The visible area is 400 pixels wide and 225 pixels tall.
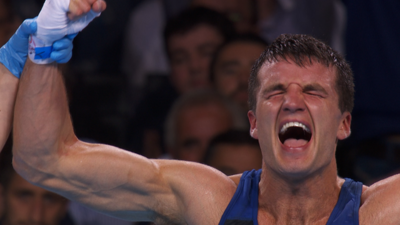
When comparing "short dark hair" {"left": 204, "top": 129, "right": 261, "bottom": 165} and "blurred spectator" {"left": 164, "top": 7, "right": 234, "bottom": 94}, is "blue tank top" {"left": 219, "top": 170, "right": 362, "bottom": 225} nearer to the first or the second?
"short dark hair" {"left": 204, "top": 129, "right": 261, "bottom": 165}

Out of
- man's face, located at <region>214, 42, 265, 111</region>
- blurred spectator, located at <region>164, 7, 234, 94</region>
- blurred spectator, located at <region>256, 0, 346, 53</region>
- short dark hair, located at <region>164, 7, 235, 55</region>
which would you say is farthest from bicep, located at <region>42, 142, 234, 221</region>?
blurred spectator, located at <region>256, 0, 346, 53</region>

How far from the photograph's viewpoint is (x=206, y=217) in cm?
164

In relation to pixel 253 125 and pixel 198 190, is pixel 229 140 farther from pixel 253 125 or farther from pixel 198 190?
pixel 198 190

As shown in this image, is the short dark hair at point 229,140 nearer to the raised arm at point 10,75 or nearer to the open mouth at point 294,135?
the open mouth at point 294,135

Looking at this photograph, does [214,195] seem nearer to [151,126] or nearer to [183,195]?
[183,195]

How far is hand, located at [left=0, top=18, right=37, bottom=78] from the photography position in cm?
153

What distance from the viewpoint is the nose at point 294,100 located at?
1.60 metres

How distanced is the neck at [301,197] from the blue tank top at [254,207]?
3 cm

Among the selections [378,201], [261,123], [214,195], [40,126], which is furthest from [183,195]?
[378,201]

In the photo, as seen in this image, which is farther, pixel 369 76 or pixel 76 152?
pixel 369 76

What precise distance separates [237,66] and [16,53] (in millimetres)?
1709

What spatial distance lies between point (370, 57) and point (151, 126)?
134 cm

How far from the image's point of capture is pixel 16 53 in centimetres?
156

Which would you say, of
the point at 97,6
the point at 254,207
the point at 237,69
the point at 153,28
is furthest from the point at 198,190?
the point at 153,28
